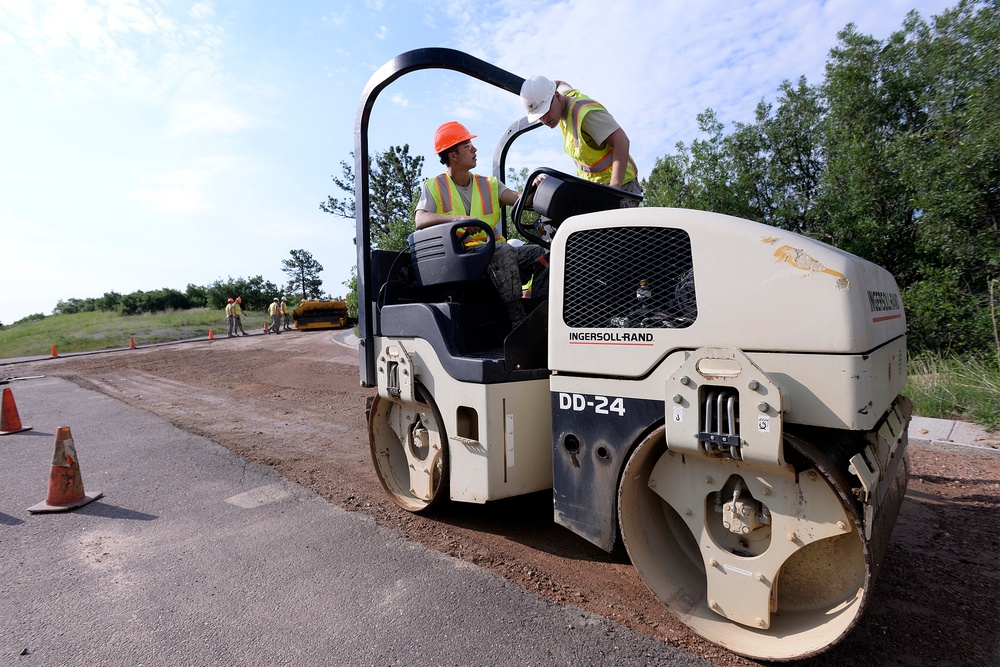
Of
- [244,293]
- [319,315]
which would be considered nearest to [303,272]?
[244,293]

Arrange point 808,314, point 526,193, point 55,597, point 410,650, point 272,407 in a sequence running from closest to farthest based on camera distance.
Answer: point 808,314 → point 410,650 → point 55,597 → point 526,193 → point 272,407

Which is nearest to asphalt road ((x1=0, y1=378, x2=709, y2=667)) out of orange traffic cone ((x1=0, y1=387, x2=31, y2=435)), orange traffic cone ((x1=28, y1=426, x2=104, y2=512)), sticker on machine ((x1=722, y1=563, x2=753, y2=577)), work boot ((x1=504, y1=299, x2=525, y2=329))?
orange traffic cone ((x1=28, y1=426, x2=104, y2=512))

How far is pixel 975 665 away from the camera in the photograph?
7.14ft

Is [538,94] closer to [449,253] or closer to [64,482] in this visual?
[449,253]

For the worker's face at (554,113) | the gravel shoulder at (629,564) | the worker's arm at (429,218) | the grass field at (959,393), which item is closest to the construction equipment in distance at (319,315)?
the gravel shoulder at (629,564)

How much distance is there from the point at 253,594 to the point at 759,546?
232 centimetres

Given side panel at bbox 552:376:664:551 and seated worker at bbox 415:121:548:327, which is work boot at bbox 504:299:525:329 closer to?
seated worker at bbox 415:121:548:327

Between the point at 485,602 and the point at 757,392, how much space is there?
61.0 inches

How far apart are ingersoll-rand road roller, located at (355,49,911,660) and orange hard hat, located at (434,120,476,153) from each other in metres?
0.90

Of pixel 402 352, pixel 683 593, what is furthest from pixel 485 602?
pixel 402 352

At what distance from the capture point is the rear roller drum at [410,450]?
139 inches

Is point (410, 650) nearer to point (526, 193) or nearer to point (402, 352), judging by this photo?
point (402, 352)

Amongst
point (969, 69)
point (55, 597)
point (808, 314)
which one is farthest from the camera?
point (969, 69)

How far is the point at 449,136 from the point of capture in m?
3.84
